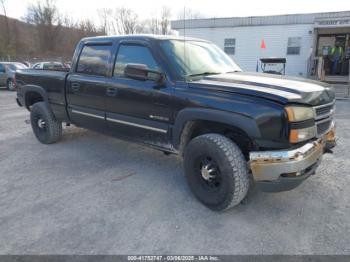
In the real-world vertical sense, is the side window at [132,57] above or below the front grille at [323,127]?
above

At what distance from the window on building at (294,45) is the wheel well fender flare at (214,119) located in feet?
50.6

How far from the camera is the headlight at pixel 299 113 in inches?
101

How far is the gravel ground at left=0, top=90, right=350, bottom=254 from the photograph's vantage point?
2568mm

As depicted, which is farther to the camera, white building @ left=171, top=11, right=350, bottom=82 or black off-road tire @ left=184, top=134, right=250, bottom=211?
white building @ left=171, top=11, right=350, bottom=82

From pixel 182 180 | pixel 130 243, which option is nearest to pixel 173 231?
pixel 130 243

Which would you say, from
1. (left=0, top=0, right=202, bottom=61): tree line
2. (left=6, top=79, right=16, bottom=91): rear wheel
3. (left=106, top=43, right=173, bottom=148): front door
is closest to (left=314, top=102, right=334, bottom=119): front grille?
(left=106, top=43, right=173, bottom=148): front door

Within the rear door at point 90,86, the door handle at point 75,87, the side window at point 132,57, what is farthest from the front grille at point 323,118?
the door handle at point 75,87

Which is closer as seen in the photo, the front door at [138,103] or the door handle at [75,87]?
the front door at [138,103]

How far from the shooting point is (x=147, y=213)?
3.11 meters

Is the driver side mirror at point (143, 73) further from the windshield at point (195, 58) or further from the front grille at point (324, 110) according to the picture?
the front grille at point (324, 110)

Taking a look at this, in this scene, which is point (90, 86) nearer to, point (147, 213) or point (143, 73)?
point (143, 73)

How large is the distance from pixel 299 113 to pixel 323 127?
25.8 inches

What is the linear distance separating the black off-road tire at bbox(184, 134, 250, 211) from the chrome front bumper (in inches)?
7.1

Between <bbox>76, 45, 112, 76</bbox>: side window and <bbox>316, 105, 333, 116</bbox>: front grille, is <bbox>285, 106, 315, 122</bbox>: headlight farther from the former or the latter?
<bbox>76, 45, 112, 76</bbox>: side window
